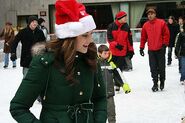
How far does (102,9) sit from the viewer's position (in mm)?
35031

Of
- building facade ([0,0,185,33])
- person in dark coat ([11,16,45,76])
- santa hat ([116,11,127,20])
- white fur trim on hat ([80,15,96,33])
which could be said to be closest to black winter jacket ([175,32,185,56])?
santa hat ([116,11,127,20])

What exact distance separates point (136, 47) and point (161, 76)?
12140mm

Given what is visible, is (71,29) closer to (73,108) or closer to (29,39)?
(73,108)

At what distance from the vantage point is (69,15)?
2527mm

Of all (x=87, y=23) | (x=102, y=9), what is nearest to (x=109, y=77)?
(x=87, y=23)

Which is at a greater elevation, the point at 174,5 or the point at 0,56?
the point at 174,5

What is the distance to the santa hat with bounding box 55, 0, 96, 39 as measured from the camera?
250cm

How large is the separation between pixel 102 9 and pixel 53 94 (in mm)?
32823

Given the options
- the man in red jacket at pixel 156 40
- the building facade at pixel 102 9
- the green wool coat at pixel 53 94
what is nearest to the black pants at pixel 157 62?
the man in red jacket at pixel 156 40

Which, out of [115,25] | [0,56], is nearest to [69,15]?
[115,25]

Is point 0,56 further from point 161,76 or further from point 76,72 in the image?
point 76,72

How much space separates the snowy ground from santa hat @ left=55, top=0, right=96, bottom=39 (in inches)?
164

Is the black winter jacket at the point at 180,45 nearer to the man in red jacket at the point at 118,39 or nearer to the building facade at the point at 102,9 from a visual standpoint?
the man in red jacket at the point at 118,39

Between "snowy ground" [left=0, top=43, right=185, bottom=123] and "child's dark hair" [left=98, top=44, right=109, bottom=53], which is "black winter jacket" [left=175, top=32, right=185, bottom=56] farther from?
"child's dark hair" [left=98, top=44, right=109, bottom=53]
